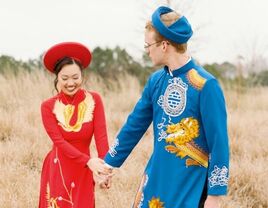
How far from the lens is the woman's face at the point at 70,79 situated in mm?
3887

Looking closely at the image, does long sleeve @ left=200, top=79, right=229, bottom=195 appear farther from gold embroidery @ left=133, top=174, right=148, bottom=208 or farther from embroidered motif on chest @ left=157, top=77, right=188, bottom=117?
gold embroidery @ left=133, top=174, right=148, bottom=208

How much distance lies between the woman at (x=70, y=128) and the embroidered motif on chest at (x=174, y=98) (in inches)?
33.8

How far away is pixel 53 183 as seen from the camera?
12.9 ft

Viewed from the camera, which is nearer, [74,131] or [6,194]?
[74,131]

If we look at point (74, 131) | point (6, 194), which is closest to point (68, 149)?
point (74, 131)

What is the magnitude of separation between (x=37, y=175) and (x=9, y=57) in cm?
908

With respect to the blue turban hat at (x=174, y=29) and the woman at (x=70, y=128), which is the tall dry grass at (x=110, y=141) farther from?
the blue turban hat at (x=174, y=29)

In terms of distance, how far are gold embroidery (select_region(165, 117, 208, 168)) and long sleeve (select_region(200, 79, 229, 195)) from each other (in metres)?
0.06

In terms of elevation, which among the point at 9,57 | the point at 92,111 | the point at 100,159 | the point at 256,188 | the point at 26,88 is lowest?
the point at 256,188

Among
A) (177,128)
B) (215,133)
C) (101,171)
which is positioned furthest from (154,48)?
(101,171)

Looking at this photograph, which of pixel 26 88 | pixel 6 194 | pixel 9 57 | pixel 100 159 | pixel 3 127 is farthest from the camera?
pixel 9 57

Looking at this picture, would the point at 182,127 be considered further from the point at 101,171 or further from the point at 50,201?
the point at 50,201

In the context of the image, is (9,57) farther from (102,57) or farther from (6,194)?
(6,194)

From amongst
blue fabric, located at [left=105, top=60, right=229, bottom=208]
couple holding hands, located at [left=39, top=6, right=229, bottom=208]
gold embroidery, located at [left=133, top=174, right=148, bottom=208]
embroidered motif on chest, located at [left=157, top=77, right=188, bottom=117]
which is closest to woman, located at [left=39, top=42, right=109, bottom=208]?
couple holding hands, located at [left=39, top=6, right=229, bottom=208]
